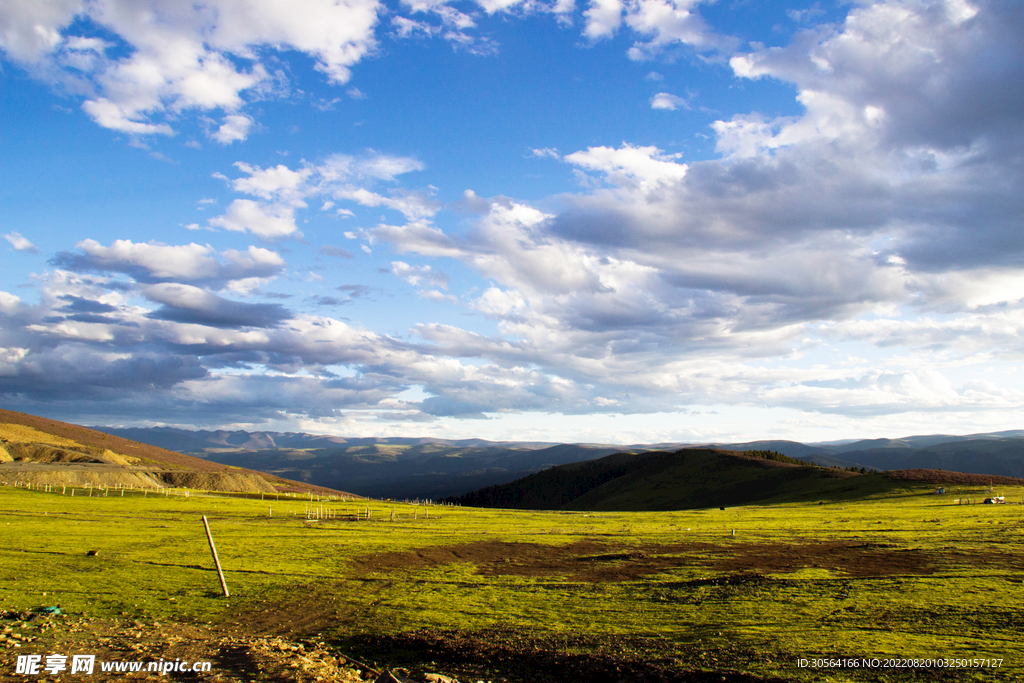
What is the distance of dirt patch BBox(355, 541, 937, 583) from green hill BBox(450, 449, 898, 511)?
6590cm

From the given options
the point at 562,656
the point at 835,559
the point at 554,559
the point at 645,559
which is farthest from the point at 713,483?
the point at 562,656

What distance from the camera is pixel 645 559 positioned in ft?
128

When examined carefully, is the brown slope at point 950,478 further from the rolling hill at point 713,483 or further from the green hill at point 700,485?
the green hill at point 700,485

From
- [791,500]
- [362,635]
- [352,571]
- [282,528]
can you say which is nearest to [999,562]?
[362,635]

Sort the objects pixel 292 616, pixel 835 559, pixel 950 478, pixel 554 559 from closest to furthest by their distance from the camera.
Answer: pixel 292 616 < pixel 835 559 < pixel 554 559 < pixel 950 478

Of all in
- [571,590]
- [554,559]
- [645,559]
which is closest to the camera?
[571,590]

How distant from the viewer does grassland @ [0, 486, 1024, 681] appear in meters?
19.8

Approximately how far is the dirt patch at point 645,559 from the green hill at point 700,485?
6590 centimetres

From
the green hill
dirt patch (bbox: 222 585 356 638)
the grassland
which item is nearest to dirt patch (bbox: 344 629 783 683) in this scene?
the grassland

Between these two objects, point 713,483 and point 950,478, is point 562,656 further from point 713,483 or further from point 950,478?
point 713,483

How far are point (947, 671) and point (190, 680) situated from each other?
74.1 ft

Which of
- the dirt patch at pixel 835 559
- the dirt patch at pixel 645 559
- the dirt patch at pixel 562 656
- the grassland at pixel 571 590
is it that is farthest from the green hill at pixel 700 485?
the dirt patch at pixel 562 656

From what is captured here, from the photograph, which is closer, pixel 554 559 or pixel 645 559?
pixel 645 559

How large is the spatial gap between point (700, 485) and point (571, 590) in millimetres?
120223
